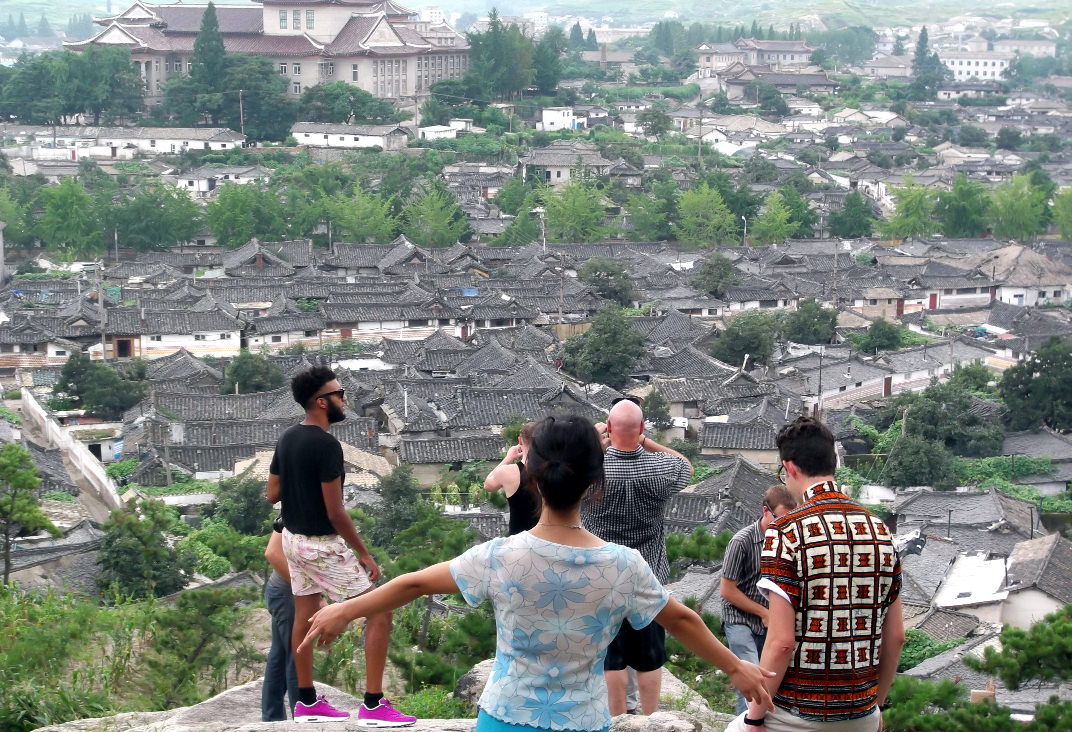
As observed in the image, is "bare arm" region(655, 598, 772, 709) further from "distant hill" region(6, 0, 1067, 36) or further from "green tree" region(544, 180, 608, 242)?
"distant hill" region(6, 0, 1067, 36)

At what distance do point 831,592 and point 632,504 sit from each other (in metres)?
0.89

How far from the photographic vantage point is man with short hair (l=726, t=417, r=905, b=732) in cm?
280

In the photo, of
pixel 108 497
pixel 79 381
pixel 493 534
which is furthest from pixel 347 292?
pixel 493 534

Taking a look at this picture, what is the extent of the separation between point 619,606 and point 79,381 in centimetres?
1426

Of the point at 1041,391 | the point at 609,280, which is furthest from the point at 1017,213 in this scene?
the point at 1041,391

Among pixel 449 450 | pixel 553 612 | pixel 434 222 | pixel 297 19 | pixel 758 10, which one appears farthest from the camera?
pixel 758 10

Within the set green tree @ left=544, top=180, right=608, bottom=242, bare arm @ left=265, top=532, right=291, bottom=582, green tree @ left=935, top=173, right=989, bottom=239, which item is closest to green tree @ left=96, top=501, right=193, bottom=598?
bare arm @ left=265, top=532, right=291, bottom=582

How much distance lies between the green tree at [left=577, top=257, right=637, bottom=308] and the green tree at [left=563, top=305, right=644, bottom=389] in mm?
4258

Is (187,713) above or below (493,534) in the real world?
above

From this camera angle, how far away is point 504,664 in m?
2.64

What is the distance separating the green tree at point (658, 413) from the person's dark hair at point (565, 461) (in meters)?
12.6

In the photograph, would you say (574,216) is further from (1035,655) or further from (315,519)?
(315,519)

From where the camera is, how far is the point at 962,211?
2875 cm

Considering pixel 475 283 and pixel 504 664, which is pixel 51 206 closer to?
pixel 475 283
